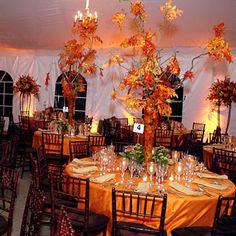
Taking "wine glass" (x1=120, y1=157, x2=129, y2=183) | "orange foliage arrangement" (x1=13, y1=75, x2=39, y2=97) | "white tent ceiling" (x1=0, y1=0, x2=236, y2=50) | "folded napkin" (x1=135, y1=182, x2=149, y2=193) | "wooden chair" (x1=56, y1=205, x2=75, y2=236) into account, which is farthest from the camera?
Answer: "orange foliage arrangement" (x1=13, y1=75, x2=39, y2=97)

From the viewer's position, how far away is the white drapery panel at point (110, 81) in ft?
31.5

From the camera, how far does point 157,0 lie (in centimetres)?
709

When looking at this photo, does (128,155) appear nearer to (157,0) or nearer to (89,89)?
(157,0)

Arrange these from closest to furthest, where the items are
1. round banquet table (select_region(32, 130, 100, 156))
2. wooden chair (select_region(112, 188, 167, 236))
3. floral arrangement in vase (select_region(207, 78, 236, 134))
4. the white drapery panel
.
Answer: wooden chair (select_region(112, 188, 167, 236))
round banquet table (select_region(32, 130, 100, 156))
floral arrangement in vase (select_region(207, 78, 236, 134))
the white drapery panel

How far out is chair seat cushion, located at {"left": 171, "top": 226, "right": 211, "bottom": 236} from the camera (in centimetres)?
284

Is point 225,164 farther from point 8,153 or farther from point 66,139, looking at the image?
point 8,153

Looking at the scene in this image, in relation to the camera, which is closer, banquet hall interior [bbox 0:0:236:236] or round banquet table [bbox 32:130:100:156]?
banquet hall interior [bbox 0:0:236:236]

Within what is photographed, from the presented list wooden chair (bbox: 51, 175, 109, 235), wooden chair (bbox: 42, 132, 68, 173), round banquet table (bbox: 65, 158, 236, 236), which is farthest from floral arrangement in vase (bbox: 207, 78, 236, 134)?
wooden chair (bbox: 51, 175, 109, 235)

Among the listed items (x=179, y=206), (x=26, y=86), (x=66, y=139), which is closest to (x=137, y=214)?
(x=179, y=206)

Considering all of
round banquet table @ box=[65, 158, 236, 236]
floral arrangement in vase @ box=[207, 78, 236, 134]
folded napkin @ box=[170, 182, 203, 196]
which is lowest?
round banquet table @ box=[65, 158, 236, 236]

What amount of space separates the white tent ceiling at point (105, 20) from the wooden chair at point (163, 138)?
8.25ft

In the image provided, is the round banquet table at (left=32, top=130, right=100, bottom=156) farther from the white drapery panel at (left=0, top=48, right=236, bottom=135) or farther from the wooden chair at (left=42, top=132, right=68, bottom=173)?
the white drapery panel at (left=0, top=48, right=236, bottom=135)

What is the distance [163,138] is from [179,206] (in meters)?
4.68

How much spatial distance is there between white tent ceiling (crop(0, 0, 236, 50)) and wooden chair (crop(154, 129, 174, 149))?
252 centimetres
